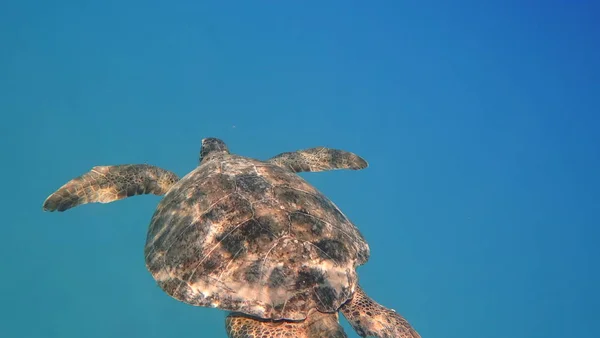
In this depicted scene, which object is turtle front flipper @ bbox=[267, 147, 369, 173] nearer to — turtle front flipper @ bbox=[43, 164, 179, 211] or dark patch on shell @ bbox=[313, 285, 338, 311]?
turtle front flipper @ bbox=[43, 164, 179, 211]

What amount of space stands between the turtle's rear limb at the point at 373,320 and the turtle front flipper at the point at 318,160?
12.9 feet

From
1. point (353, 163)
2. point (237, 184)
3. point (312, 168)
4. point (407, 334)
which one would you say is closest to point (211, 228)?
point (237, 184)

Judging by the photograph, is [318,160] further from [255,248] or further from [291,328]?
[291,328]

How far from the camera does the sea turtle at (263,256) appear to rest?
16.3 ft

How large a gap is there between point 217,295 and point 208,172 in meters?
2.29

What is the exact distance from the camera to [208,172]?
6836 millimetres

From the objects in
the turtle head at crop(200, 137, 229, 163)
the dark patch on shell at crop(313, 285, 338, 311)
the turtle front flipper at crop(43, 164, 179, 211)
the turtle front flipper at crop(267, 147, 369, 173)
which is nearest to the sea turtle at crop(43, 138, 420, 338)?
the dark patch on shell at crop(313, 285, 338, 311)

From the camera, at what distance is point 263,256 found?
202 inches

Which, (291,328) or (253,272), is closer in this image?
(291,328)

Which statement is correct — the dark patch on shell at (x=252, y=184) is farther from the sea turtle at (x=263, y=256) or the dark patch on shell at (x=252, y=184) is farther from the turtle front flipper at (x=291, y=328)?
the turtle front flipper at (x=291, y=328)

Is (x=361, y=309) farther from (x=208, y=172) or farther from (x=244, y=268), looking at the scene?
(x=208, y=172)

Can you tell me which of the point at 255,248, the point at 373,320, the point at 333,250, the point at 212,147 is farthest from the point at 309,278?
the point at 212,147

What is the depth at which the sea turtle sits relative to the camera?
4973 mm

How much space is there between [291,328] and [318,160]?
486 centimetres
